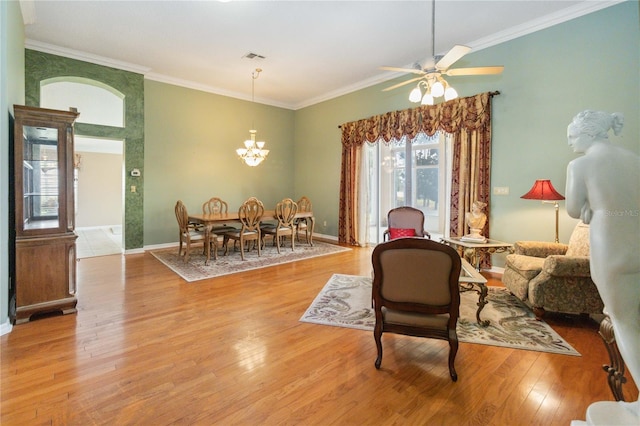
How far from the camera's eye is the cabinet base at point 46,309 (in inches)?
109

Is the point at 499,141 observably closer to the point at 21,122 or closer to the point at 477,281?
the point at 477,281

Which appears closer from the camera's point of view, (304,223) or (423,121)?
(423,121)

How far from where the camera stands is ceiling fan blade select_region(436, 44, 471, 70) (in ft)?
8.73

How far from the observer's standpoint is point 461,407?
173 cm

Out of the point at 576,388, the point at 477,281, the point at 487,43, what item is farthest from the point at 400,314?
the point at 487,43

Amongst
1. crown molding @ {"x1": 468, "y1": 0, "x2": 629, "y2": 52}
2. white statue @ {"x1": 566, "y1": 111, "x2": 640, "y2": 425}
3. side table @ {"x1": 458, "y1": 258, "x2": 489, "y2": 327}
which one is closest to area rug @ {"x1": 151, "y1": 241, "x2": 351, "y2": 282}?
side table @ {"x1": 458, "y1": 258, "x2": 489, "y2": 327}

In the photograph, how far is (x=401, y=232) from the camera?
4.25 meters

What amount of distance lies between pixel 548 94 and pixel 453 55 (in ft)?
7.03

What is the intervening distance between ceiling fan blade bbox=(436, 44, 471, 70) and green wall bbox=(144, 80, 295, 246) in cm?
526

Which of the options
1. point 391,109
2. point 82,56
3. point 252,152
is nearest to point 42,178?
point 252,152

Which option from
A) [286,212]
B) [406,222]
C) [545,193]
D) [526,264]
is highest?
[545,193]

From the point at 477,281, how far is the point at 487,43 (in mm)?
3862

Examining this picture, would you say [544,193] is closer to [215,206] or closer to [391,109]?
[391,109]

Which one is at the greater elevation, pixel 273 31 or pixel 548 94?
pixel 273 31
